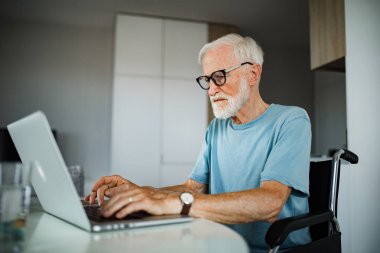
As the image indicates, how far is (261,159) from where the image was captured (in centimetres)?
128

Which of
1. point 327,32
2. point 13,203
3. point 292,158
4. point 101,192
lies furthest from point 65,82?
point 13,203

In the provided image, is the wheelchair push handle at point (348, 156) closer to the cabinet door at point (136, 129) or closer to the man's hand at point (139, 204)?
the man's hand at point (139, 204)

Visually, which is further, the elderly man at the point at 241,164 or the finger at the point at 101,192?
the finger at the point at 101,192

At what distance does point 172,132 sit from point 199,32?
1.36 m

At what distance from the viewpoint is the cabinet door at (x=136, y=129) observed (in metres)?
4.08

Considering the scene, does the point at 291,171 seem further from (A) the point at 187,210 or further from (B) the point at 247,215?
(A) the point at 187,210

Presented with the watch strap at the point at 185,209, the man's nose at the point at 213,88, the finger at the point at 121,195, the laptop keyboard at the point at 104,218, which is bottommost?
the laptop keyboard at the point at 104,218

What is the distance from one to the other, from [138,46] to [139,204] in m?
3.63

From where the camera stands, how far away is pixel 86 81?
15.1 ft

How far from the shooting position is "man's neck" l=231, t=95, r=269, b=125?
1.40 metres

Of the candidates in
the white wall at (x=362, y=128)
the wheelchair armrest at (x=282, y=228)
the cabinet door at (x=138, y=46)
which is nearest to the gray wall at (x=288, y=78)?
the cabinet door at (x=138, y=46)

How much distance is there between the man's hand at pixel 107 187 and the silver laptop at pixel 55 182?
7.6 inches

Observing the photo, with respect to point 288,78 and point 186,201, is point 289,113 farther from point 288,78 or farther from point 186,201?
point 288,78

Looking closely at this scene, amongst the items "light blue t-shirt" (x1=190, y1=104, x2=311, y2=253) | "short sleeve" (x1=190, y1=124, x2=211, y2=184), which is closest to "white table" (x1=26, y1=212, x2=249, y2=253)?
"light blue t-shirt" (x1=190, y1=104, x2=311, y2=253)
